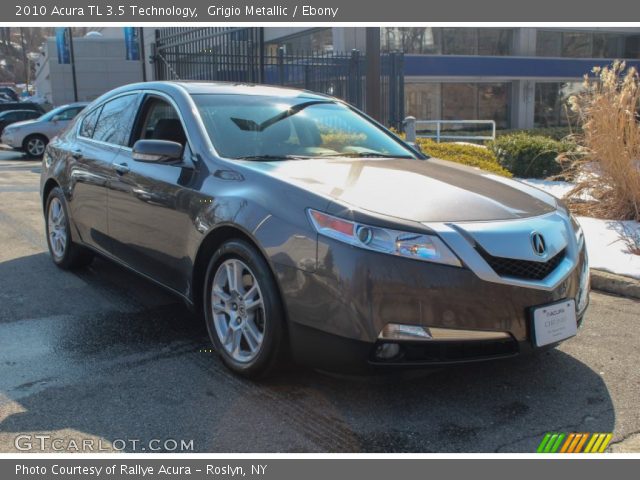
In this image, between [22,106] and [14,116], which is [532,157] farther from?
[22,106]

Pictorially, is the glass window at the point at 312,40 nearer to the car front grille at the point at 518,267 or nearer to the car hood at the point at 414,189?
the car hood at the point at 414,189

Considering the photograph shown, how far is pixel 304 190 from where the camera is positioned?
3.37 m

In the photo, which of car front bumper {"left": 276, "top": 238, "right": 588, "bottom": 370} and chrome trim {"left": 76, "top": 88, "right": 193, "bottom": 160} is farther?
chrome trim {"left": 76, "top": 88, "right": 193, "bottom": 160}

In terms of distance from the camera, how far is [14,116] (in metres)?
24.0

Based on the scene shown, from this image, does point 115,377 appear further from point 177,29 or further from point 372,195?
point 177,29

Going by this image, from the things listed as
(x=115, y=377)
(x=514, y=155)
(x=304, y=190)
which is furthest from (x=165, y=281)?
(x=514, y=155)

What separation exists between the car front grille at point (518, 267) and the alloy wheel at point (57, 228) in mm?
3942

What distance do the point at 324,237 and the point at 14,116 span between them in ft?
78.6

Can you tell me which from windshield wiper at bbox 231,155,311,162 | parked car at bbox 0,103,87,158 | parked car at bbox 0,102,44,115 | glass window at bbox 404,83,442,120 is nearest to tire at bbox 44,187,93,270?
windshield wiper at bbox 231,155,311,162

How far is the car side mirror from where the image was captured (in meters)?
4.02

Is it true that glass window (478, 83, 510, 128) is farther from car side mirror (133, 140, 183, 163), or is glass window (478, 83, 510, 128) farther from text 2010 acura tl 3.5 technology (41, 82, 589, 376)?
car side mirror (133, 140, 183, 163)

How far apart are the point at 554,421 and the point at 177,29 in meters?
13.4

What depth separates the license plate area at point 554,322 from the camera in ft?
10.5

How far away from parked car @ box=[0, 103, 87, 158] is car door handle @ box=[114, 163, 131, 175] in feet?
49.1
